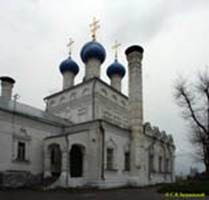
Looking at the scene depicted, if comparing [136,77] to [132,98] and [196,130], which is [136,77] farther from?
[196,130]

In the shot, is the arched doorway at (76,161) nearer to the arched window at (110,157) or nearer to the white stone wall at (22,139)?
the arched window at (110,157)

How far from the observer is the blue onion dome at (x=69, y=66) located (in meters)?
33.7

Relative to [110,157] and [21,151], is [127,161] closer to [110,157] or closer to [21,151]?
[110,157]

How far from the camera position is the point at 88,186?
22297 millimetres

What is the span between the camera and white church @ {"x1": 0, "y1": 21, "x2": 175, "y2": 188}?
2231 centimetres

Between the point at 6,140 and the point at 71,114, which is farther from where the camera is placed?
the point at 71,114

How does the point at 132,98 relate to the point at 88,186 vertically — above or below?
above

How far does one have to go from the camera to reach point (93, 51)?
3102 centimetres

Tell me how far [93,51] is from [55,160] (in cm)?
1107

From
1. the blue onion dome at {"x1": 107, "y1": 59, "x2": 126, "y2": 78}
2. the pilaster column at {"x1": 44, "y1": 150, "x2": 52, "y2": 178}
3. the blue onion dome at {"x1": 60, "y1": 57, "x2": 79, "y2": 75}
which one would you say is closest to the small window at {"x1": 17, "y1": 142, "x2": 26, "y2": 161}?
the pilaster column at {"x1": 44, "y1": 150, "x2": 52, "y2": 178}

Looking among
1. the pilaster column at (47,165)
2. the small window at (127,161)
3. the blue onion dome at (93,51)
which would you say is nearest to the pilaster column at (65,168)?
the pilaster column at (47,165)

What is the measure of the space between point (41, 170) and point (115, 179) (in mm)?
5375

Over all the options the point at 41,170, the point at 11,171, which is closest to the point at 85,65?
the point at 41,170

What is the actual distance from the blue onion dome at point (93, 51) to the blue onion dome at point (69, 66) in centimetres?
212
